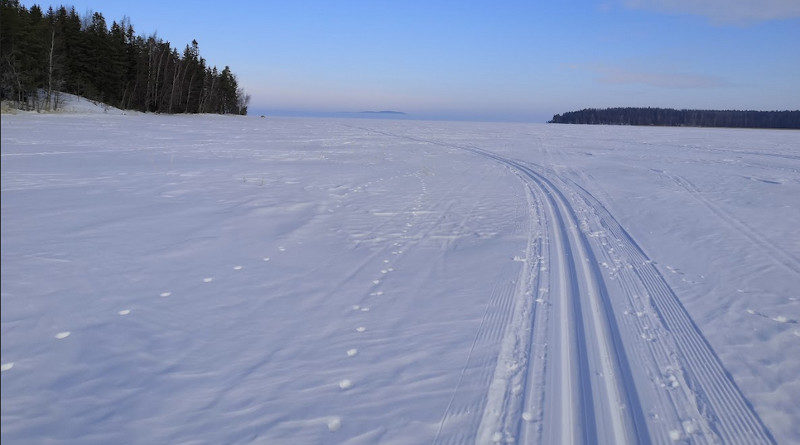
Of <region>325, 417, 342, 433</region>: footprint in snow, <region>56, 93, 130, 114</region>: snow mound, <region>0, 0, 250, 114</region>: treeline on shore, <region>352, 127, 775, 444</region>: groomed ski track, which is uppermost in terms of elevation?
<region>0, 0, 250, 114</region>: treeline on shore

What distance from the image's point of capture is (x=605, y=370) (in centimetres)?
368

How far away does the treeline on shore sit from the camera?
1414 inches

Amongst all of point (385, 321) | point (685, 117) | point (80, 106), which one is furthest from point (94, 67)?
point (685, 117)

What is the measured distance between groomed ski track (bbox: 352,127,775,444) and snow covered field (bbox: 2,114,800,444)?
0.07 feet

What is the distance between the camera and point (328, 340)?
4.13 m

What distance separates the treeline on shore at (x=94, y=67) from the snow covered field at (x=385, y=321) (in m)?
35.6

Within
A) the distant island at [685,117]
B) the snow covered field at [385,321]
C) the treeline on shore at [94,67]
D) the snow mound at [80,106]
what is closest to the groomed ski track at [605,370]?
the snow covered field at [385,321]

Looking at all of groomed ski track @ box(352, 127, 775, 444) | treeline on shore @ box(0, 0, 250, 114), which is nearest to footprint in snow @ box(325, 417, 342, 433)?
groomed ski track @ box(352, 127, 775, 444)

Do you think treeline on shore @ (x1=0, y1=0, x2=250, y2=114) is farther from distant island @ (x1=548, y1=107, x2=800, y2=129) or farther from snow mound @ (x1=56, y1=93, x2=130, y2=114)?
distant island @ (x1=548, y1=107, x2=800, y2=129)

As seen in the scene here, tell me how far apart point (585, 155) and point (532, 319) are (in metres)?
20.8

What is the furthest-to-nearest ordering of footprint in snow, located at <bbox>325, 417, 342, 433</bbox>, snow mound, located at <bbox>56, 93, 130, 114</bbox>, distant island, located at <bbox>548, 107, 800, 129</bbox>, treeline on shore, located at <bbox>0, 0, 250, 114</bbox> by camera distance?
distant island, located at <bbox>548, 107, 800, 129</bbox> < snow mound, located at <bbox>56, 93, 130, 114</bbox> < treeline on shore, located at <bbox>0, 0, 250, 114</bbox> < footprint in snow, located at <bbox>325, 417, 342, 433</bbox>

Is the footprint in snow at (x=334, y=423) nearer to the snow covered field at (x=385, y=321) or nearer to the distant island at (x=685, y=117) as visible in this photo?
the snow covered field at (x=385, y=321)

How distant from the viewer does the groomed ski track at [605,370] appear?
10.0 feet

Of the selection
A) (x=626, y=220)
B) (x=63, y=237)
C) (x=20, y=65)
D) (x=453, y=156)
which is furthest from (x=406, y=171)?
(x=20, y=65)
